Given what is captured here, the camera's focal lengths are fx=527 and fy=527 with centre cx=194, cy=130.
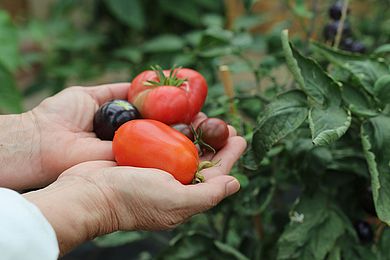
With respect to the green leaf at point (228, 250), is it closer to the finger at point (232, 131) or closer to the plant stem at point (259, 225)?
the plant stem at point (259, 225)

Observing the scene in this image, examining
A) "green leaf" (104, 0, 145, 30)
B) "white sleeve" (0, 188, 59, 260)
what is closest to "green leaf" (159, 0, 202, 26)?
"green leaf" (104, 0, 145, 30)

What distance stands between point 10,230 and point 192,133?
31 cm

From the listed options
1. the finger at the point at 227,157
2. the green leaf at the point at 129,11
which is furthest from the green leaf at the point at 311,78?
the green leaf at the point at 129,11

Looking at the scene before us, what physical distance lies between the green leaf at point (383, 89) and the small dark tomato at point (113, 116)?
356mm

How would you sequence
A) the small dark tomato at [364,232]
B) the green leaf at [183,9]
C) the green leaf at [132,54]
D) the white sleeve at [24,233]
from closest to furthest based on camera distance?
the white sleeve at [24,233] → the small dark tomato at [364,232] → the green leaf at [132,54] → the green leaf at [183,9]

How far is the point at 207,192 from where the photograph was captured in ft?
2.13

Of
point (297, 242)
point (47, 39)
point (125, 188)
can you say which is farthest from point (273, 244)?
point (47, 39)

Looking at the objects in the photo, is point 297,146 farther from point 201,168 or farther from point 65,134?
point 65,134

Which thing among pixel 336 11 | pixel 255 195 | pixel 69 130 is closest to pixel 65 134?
pixel 69 130

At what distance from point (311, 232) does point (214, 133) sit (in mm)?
236

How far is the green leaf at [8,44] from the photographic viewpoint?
4.45 feet

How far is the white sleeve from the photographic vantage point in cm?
56

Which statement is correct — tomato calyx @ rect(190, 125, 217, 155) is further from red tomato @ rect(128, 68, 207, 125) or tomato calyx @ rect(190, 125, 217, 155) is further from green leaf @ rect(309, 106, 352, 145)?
green leaf @ rect(309, 106, 352, 145)

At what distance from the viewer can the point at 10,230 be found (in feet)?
1.86
